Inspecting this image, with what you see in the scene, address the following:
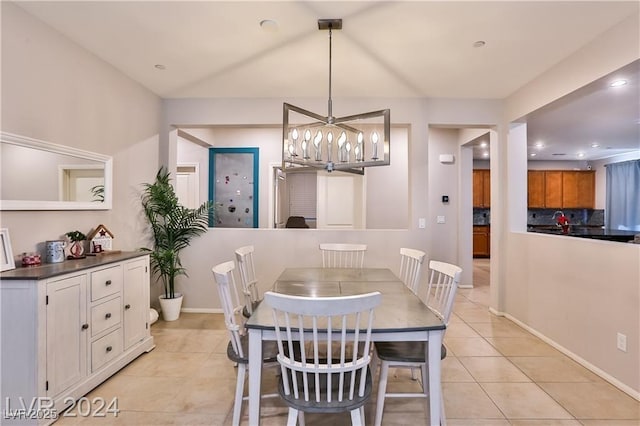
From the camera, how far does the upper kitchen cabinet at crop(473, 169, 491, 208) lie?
26.9ft

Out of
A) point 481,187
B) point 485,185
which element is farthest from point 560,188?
point 481,187

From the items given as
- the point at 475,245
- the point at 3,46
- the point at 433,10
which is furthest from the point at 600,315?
the point at 475,245

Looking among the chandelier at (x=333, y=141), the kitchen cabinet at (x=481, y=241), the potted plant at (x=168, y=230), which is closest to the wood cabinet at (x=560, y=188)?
the kitchen cabinet at (x=481, y=241)

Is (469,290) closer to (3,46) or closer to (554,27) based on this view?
(554,27)

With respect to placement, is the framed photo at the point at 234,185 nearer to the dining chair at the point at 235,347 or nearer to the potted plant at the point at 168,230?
the potted plant at the point at 168,230

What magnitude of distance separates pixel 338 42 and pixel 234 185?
3.70 m

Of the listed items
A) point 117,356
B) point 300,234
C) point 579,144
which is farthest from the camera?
point 579,144

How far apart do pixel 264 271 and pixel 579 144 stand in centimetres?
660

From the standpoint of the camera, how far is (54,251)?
233 cm

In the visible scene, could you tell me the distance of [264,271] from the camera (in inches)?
157

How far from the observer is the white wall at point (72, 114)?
2166 mm

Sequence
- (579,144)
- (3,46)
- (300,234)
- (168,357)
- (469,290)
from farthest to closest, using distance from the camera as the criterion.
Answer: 1. (579,144)
2. (469,290)
3. (300,234)
4. (168,357)
5. (3,46)

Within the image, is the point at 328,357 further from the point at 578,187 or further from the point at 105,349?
the point at 578,187

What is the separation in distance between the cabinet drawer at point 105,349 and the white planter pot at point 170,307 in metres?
1.14
